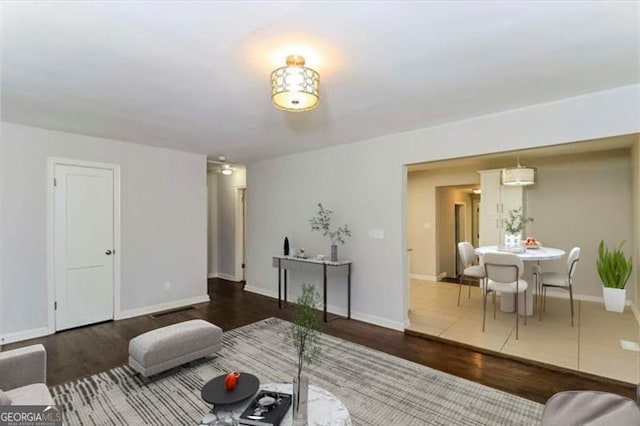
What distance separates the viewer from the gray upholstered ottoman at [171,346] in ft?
9.16

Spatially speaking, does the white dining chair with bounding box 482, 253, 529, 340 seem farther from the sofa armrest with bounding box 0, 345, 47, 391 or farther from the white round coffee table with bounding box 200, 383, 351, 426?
the sofa armrest with bounding box 0, 345, 47, 391

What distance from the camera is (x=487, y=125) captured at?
346cm

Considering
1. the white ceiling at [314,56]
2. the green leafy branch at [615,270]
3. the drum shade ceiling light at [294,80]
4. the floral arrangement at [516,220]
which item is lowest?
the green leafy branch at [615,270]

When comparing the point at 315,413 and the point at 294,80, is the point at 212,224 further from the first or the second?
the point at 315,413

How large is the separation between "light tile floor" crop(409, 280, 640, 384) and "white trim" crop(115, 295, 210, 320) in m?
3.51

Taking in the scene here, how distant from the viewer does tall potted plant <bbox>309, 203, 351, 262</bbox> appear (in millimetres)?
4823

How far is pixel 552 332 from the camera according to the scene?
12.9 feet

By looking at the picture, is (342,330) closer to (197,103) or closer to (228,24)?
(197,103)

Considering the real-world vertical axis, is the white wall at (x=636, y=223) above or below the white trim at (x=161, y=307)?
above

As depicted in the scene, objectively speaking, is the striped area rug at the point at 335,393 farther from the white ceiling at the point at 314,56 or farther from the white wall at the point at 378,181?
the white ceiling at the point at 314,56

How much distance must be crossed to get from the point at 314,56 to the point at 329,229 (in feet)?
10.5

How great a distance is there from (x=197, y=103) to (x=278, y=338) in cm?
277

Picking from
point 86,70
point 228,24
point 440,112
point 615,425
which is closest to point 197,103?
point 86,70

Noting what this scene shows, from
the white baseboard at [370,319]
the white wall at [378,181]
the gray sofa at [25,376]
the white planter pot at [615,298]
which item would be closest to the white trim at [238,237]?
the white wall at [378,181]
